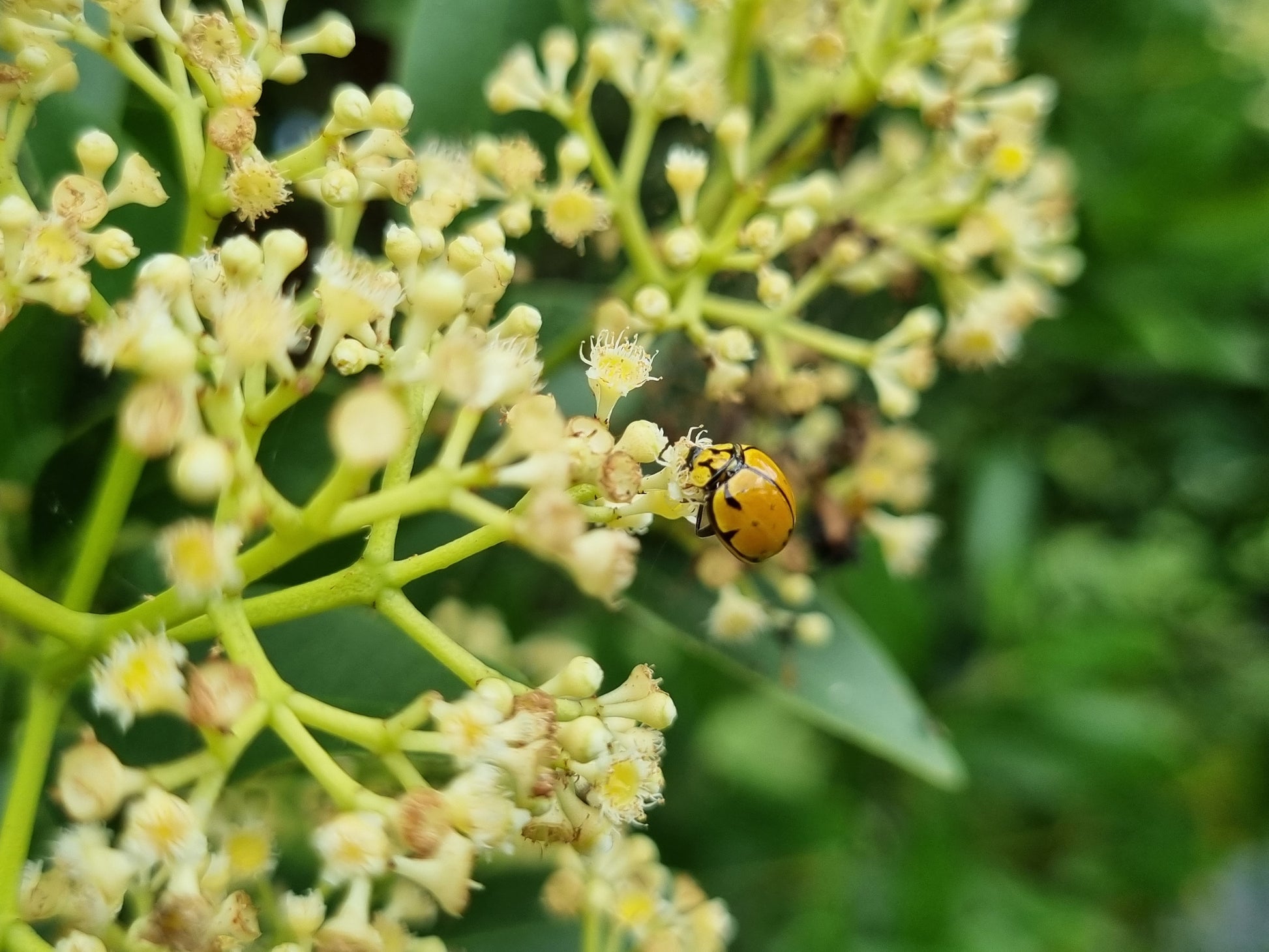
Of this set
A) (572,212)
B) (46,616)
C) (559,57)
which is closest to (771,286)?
(572,212)

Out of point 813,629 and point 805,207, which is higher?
Answer: point 805,207

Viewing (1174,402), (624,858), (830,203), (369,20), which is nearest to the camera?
(624,858)

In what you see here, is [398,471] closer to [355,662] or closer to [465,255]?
[465,255]

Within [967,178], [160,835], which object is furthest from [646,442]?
[967,178]

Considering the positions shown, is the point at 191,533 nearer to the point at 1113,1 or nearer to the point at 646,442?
the point at 646,442

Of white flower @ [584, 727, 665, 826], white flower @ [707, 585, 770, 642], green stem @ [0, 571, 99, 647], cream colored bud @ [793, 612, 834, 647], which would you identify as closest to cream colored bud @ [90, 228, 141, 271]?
green stem @ [0, 571, 99, 647]

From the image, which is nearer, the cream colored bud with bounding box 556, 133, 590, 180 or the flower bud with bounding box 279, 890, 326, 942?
the flower bud with bounding box 279, 890, 326, 942

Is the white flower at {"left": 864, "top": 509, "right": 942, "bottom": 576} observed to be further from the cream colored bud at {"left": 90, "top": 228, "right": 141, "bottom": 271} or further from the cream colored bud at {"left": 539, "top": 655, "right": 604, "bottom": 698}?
the cream colored bud at {"left": 90, "top": 228, "right": 141, "bottom": 271}
